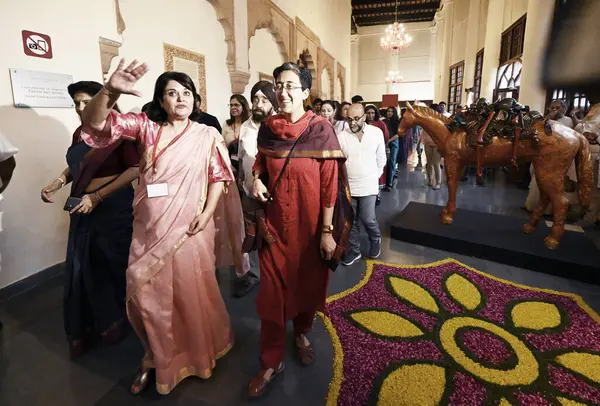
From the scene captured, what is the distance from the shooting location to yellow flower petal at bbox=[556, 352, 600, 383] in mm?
1730

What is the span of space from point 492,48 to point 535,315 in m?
8.60

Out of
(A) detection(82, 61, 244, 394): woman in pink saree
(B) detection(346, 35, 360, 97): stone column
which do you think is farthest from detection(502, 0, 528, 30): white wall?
(B) detection(346, 35, 360, 97): stone column

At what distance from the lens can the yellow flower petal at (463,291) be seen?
2.42m

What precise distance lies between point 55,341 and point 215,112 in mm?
3699

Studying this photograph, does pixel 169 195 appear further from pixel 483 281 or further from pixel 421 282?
pixel 483 281

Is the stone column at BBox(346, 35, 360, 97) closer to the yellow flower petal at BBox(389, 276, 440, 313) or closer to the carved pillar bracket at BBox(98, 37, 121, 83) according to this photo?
the carved pillar bracket at BBox(98, 37, 121, 83)

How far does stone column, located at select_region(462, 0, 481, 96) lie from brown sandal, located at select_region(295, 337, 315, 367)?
10.9 m

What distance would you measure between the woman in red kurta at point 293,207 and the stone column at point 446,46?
48.0 ft

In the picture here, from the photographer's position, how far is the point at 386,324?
2166 millimetres

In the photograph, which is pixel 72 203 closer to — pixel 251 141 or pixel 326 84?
pixel 251 141

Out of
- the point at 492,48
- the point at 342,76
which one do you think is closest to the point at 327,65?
the point at 342,76

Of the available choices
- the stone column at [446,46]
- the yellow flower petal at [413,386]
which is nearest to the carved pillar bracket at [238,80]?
the yellow flower petal at [413,386]

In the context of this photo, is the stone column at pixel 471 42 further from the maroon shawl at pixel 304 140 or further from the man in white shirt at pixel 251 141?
the maroon shawl at pixel 304 140

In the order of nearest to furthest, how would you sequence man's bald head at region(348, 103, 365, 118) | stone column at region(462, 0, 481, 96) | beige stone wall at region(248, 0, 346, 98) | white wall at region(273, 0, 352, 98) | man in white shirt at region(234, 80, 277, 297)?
man in white shirt at region(234, 80, 277, 297), man's bald head at region(348, 103, 365, 118), beige stone wall at region(248, 0, 346, 98), white wall at region(273, 0, 352, 98), stone column at region(462, 0, 481, 96)
